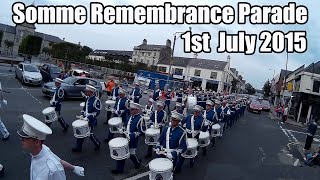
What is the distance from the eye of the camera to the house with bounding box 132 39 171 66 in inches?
3424

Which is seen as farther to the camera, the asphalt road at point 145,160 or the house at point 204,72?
the house at point 204,72

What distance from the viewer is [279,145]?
Result: 1839 centimetres

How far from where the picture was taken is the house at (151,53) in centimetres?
8697

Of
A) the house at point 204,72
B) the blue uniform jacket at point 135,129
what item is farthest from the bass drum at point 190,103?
the house at point 204,72

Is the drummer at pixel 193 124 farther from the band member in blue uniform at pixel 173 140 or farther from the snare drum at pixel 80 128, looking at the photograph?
the snare drum at pixel 80 128

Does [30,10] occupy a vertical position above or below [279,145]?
above

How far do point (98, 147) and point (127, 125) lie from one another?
220cm

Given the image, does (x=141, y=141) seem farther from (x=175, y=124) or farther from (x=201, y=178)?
(x=175, y=124)

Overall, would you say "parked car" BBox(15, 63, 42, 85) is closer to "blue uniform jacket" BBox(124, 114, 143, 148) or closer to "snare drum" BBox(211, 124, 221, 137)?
"snare drum" BBox(211, 124, 221, 137)

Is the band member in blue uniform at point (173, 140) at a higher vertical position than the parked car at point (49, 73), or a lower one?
lower

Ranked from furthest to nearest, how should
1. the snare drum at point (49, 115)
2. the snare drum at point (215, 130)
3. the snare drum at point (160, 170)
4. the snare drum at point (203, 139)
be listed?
the snare drum at point (215, 130) < the snare drum at point (203, 139) < the snare drum at point (49, 115) < the snare drum at point (160, 170)

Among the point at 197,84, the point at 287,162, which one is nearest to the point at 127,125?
the point at 287,162

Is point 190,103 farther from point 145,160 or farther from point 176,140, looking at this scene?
point 176,140

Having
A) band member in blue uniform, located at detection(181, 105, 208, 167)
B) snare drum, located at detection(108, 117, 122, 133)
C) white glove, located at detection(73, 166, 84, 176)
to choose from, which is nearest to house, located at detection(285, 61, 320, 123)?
band member in blue uniform, located at detection(181, 105, 208, 167)
